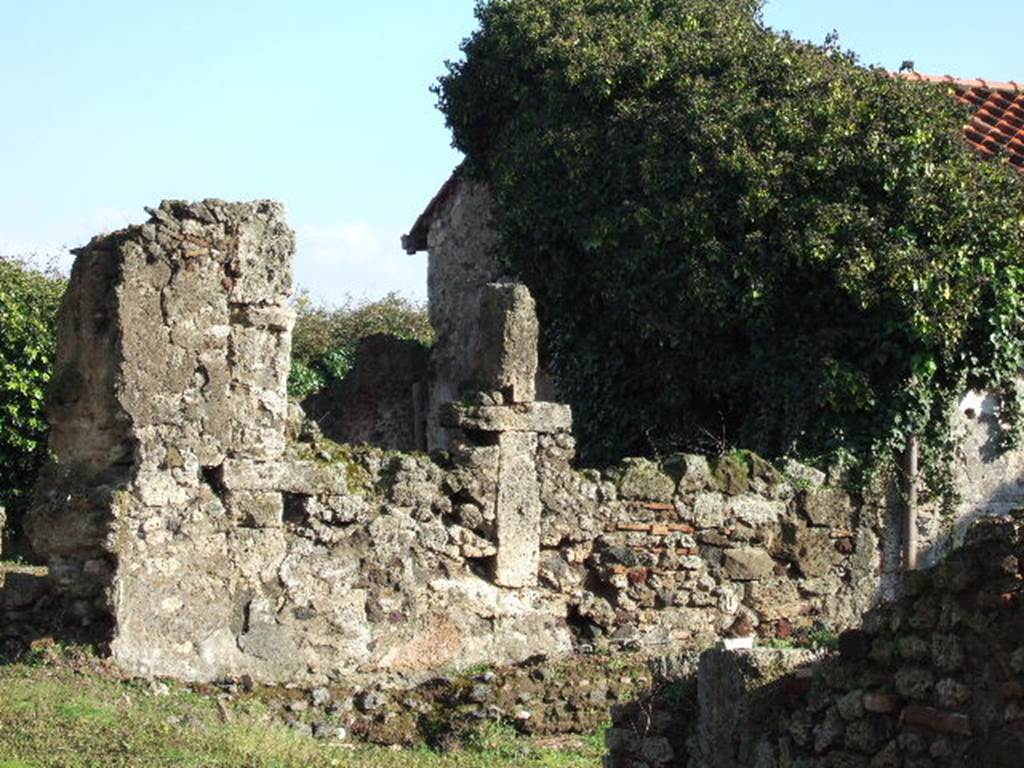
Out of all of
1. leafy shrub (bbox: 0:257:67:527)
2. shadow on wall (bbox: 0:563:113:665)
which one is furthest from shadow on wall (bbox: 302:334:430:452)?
shadow on wall (bbox: 0:563:113:665)

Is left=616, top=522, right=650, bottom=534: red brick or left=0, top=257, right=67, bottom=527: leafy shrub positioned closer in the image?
left=616, top=522, right=650, bottom=534: red brick

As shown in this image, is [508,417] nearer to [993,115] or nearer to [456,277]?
[456,277]

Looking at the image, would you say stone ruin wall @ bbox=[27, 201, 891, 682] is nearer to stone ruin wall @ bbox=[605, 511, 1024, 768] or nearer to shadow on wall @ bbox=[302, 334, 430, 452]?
stone ruin wall @ bbox=[605, 511, 1024, 768]

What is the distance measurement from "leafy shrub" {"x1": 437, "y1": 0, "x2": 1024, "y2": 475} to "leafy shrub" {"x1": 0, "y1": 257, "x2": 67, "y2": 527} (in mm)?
6286

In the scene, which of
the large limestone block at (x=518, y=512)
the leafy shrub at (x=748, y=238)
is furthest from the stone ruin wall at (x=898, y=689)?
the leafy shrub at (x=748, y=238)

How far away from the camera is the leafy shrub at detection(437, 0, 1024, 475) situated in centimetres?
1455

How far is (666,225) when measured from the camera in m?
15.4

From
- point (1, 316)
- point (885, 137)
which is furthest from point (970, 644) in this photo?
point (1, 316)

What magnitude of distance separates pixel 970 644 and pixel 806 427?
8.91 metres

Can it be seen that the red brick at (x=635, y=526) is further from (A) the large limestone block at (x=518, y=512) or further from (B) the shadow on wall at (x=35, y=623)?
(B) the shadow on wall at (x=35, y=623)

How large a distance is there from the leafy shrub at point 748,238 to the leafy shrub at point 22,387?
6286 millimetres

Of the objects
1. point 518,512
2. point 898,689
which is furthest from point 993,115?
point 898,689

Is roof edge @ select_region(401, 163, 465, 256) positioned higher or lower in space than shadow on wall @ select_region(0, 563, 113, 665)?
higher

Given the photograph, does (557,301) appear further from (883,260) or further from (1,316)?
(1,316)
